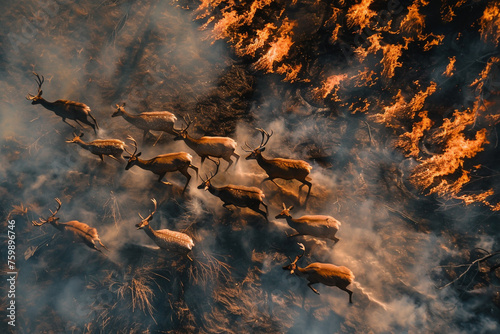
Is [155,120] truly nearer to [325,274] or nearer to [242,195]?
[242,195]

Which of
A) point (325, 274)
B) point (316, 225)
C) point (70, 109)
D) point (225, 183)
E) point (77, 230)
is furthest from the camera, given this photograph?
point (225, 183)

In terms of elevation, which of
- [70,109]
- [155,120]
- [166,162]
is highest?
[155,120]

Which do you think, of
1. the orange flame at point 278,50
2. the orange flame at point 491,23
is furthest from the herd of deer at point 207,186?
the orange flame at point 491,23

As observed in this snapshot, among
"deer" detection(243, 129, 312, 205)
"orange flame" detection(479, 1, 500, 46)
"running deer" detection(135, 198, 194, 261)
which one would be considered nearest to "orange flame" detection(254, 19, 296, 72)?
"deer" detection(243, 129, 312, 205)

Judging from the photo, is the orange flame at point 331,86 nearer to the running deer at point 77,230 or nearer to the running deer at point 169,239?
the running deer at point 169,239

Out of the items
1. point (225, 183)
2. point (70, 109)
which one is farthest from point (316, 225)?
point (70, 109)

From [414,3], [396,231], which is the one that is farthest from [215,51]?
[396,231]
